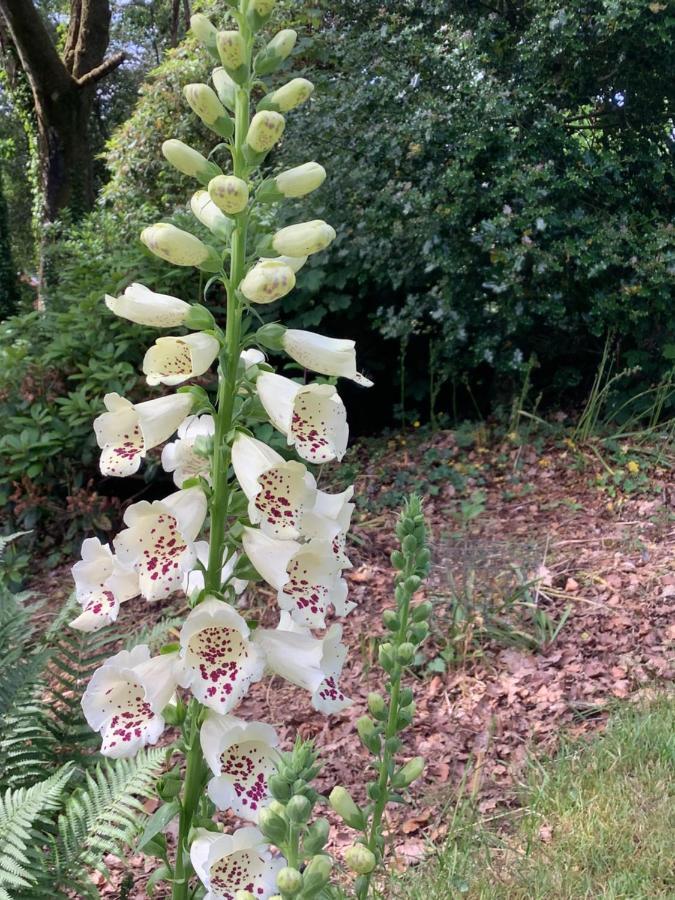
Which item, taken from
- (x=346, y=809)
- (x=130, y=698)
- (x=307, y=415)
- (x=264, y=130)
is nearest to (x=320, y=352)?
(x=307, y=415)

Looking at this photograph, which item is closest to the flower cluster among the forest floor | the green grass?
the green grass

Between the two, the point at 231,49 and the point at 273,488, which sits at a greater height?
the point at 231,49

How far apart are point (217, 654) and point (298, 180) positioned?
84 centimetres

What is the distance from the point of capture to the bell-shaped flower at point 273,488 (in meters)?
1.26

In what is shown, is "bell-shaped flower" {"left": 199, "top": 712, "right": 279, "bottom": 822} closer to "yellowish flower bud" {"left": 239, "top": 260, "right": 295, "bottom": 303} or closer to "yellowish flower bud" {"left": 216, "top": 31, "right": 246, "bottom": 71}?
"yellowish flower bud" {"left": 239, "top": 260, "right": 295, "bottom": 303}

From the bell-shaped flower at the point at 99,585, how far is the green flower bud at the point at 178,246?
1.68 ft

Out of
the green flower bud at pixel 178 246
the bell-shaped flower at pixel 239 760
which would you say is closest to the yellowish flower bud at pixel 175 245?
the green flower bud at pixel 178 246

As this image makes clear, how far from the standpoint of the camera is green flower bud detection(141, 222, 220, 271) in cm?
134

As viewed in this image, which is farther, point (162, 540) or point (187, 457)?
point (187, 457)

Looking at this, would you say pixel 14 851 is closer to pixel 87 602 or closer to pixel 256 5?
pixel 87 602

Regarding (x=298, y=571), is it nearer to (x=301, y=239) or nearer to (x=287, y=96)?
(x=301, y=239)

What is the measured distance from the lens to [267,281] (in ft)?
4.14

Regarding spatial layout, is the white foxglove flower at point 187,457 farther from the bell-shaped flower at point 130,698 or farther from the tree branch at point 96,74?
the tree branch at point 96,74

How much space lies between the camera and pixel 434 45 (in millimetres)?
5402
